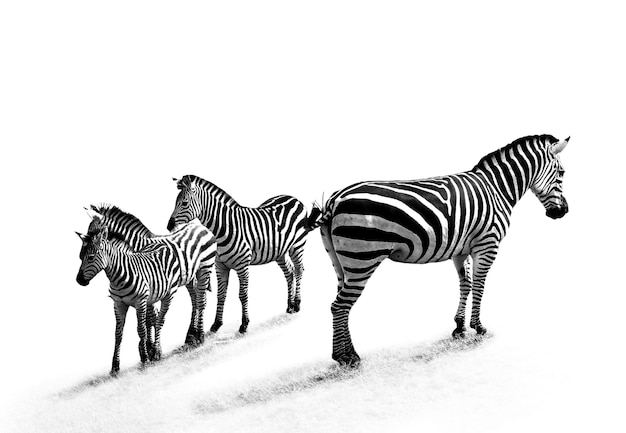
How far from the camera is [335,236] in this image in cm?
1032

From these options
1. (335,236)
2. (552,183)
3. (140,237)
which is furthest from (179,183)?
(552,183)

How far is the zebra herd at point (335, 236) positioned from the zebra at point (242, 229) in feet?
0.05

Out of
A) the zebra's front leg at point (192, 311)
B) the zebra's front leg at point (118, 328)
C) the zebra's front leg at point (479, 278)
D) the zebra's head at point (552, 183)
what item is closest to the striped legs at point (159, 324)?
the zebra's front leg at point (192, 311)

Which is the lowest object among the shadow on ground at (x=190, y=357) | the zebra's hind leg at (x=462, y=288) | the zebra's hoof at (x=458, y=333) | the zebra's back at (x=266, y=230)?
the shadow on ground at (x=190, y=357)

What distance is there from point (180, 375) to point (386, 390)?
9.48 ft

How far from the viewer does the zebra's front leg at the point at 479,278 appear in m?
10.9

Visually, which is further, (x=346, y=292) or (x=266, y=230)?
(x=266, y=230)

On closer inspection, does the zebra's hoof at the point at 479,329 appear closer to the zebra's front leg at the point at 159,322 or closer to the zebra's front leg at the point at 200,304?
the zebra's front leg at the point at 200,304

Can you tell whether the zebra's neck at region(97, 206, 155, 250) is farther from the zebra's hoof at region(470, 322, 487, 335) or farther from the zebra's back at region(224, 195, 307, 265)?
the zebra's hoof at region(470, 322, 487, 335)

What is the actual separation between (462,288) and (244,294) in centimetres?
332

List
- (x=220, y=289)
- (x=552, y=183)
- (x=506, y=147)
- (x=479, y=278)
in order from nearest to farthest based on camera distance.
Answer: (x=479, y=278) → (x=506, y=147) → (x=552, y=183) → (x=220, y=289)

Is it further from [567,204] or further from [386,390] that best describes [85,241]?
[567,204]

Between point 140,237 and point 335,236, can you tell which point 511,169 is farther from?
point 140,237

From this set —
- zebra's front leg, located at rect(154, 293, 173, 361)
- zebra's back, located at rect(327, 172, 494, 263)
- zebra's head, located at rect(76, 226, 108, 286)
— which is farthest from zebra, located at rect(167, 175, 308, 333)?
zebra's back, located at rect(327, 172, 494, 263)
